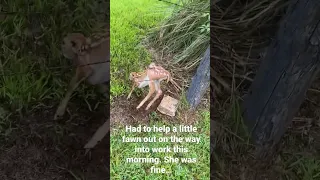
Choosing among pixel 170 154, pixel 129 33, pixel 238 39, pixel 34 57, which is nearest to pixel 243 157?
pixel 170 154

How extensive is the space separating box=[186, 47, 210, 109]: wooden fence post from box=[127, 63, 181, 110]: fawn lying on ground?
0.04 meters

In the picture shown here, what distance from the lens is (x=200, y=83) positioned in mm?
1098

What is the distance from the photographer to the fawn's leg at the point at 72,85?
114cm

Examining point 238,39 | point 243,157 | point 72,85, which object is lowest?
point 243,157

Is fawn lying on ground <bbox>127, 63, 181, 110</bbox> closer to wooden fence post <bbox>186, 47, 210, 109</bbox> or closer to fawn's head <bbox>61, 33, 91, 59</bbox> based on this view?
wooden fence post <bbox>186, 47, 210, 109</bbox>

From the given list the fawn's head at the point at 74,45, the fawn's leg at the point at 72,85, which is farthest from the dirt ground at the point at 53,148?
the fawn's head at the point at 74,45

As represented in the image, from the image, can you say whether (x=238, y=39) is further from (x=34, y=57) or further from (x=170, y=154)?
(x=34, y=57)

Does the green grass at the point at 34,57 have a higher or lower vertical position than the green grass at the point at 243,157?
higher

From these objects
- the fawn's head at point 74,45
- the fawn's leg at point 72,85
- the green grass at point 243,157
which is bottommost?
the green grass at point 243,157

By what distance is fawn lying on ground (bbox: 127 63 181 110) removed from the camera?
1096 millimetres

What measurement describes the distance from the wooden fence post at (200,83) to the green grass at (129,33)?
0.12m

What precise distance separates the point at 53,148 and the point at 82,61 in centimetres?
22

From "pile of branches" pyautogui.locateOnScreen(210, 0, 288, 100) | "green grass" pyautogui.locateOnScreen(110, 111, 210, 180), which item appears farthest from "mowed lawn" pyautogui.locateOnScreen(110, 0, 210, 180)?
"pile of branches" pyautogui.locateOnScreen(210, 0, 288, 100)

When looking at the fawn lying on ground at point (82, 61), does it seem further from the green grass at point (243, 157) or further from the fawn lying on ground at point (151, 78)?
the green grass at point (243, 157)
